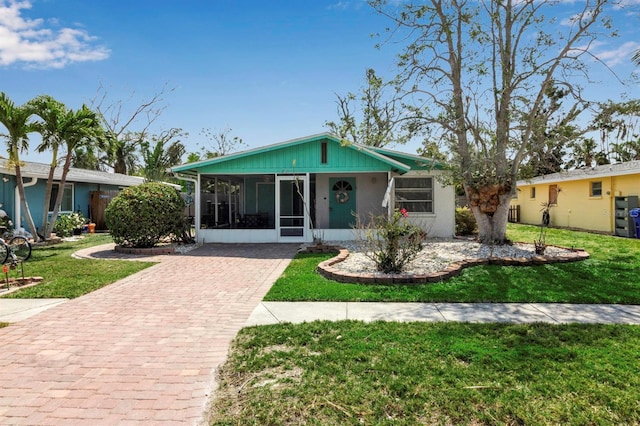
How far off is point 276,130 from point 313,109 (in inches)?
295

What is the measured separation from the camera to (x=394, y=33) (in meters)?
11.6

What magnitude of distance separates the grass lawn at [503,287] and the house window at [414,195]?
652 centimetres

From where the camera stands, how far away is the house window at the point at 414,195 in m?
14.9

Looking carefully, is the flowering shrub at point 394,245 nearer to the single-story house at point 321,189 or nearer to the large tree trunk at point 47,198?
Answer: the single-story house at point 321,189

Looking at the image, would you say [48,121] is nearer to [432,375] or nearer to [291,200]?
[291,200]

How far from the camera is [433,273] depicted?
7602 millimetres

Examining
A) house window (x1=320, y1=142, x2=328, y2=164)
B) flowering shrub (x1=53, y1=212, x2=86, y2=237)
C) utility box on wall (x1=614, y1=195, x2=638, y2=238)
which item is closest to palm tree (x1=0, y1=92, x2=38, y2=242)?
flowering shrub (x1=53, y1=212, x2=86, y2=237)

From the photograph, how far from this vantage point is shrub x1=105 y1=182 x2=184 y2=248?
11547 millimetres

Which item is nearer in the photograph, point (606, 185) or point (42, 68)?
point (606, 185)

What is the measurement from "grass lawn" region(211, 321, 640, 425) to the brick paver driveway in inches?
14.3

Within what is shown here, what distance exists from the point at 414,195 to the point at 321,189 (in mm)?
3752

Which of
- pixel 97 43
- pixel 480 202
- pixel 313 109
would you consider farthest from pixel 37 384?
pixel 313 109

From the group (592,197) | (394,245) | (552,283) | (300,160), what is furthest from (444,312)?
(592,197)

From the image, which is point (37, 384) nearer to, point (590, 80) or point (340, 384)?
point (340, 384)
